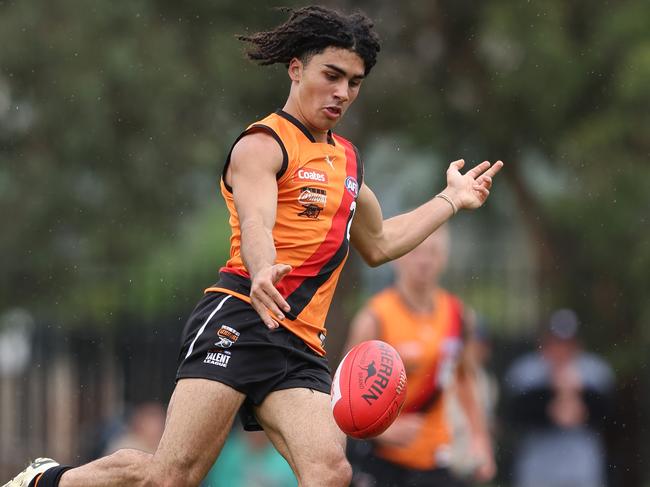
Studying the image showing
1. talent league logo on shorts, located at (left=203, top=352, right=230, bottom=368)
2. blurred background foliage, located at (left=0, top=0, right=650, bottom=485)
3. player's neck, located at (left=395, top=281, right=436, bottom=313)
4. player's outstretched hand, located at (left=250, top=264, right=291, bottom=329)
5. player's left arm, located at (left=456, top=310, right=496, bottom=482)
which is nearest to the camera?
player's outstretched hand, located at (left=250, top=264, right=291, bottom=329)

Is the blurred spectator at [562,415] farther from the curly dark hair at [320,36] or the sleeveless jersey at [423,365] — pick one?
the curly dark hair at [320,36]

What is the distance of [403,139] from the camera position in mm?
15953

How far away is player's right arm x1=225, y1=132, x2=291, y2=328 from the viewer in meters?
5.84

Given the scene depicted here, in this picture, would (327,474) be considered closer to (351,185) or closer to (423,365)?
(351,185)

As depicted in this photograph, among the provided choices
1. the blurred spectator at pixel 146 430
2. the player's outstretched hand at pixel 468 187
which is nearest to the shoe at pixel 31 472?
the player's outstretched hand at pixel 468 187

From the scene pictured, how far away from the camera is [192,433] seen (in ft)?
20.7

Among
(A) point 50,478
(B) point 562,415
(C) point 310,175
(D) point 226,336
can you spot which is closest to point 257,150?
(C) point 310,175

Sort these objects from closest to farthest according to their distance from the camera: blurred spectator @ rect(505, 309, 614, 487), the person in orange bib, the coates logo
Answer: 1. the person in orange bib
2. the coates logo
3. blurred spectator @ rect(505, 309, 614, 487)

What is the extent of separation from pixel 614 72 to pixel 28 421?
792cm

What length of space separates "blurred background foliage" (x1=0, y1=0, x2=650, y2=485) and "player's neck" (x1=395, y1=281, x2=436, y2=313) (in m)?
4.87

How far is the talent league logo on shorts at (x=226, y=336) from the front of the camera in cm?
643

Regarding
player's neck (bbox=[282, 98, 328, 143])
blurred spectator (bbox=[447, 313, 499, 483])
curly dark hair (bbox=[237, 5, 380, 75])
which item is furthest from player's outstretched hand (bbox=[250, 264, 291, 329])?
blurred spectator (bbox=[447, 313, 499, 483])

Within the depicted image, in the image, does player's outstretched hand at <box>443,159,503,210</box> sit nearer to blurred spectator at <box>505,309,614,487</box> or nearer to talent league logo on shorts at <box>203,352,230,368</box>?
talent league logo on shorts at <box>203,352,230,368</box>

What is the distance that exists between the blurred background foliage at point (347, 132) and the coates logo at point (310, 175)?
8.17 m
